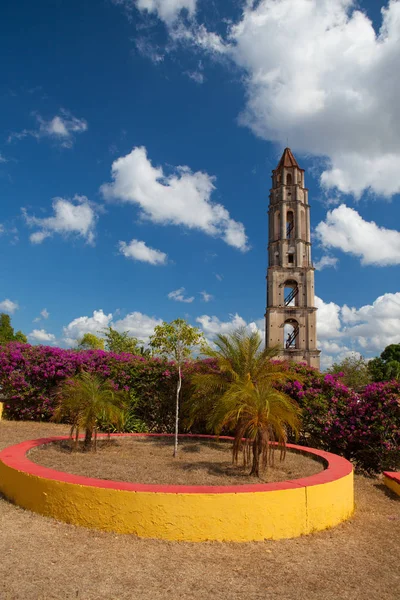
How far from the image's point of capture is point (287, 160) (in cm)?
3891

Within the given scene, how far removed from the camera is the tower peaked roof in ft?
126

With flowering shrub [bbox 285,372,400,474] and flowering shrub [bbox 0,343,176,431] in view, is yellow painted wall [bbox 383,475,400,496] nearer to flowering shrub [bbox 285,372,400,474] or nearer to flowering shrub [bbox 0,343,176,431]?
flowering shrub [bbox 285,372,400,474]

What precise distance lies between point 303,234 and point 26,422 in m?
29.0

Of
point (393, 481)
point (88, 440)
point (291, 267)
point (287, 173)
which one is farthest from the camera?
point (287, 173)

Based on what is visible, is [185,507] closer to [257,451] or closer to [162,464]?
[257,451]

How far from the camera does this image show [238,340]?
884cm

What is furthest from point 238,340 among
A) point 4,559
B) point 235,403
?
point 4,559

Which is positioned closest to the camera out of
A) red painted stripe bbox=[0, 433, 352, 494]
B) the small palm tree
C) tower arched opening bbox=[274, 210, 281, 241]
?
red painted stripe bbox=[0, 433, 352, 494]

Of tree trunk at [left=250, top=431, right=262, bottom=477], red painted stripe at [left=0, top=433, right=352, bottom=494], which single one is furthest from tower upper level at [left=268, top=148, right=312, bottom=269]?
red painted stripe at [left=0, top=433, right=352, bottom=494]

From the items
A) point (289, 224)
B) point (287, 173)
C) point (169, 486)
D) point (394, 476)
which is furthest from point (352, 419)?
point (287, 173)

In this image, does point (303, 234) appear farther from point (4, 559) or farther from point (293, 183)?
point (4, 559)

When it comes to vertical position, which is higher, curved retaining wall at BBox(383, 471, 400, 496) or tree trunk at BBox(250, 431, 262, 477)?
tree trunk at BBox(250, 431, 262, 477)

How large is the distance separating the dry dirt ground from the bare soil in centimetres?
125

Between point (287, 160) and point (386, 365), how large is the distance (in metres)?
20.8
